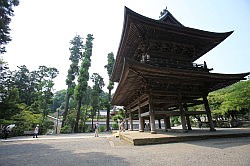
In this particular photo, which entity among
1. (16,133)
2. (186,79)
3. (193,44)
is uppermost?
(193,44)

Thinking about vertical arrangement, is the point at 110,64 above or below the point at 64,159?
above

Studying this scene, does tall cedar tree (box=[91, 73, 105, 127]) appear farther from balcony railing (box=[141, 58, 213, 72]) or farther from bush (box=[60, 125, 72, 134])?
balcony railing (box=[141, 58, 213, 72])

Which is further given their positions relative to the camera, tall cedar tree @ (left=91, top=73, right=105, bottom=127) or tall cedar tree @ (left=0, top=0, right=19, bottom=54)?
tall cedar tree @ (left=91, top=73, right=105, bottom=127)

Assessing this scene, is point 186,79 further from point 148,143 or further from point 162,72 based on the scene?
point 148,143

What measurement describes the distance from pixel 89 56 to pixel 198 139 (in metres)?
27.8

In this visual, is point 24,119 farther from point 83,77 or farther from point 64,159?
point 64,159

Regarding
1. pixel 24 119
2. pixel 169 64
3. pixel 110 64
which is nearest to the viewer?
pixel 169 64

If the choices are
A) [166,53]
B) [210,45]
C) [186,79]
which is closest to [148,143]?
[186,79]

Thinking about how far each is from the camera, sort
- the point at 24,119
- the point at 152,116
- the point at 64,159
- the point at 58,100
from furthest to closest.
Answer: the point at 58,100 < the point at 24,119 < the point at 152,116 < the point at 64,159

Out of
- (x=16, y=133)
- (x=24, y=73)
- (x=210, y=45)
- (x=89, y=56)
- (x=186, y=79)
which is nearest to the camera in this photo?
(x=186, y=79)

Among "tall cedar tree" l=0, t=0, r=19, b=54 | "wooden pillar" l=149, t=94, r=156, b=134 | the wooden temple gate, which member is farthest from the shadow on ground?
"tall cedar tree" l=0, t=0, r=19, b=54

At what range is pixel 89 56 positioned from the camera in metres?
31.9

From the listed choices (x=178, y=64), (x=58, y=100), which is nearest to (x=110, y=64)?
(x=178, y=64)

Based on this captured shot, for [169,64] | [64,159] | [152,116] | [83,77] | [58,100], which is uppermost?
[58,100]
